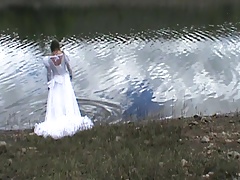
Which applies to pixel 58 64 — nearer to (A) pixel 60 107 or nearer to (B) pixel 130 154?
(A) pixel 60 107

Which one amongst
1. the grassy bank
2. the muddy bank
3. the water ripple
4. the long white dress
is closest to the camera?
the grassy bank

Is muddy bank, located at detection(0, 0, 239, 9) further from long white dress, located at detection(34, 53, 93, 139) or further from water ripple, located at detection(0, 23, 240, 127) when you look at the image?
long white dress, located at detection(34, 53, 93, 139)

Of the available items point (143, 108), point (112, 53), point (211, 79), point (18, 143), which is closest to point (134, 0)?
point (112, 53)

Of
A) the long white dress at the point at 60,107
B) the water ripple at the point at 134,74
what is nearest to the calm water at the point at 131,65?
the water ripple at the point at 134,74

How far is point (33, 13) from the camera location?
5462cm

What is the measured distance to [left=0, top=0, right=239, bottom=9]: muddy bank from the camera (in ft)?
183

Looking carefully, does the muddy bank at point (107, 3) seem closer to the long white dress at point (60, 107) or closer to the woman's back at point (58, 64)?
the long white dress at point (60, 107)

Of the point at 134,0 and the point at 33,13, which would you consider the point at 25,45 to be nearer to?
the point at 33,13

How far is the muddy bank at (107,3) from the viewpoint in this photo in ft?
183

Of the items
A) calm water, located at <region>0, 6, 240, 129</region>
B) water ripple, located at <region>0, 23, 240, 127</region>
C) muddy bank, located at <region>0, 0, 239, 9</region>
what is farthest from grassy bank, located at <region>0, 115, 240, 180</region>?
muddy bank, located at <region>0, 0, 239, 9</region>

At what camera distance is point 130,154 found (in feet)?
27.6

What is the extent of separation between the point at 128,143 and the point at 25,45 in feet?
87.1

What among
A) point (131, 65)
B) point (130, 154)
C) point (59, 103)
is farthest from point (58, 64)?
point (131, 65)

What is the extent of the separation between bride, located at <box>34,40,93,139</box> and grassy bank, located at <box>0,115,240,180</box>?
3.46 feet
